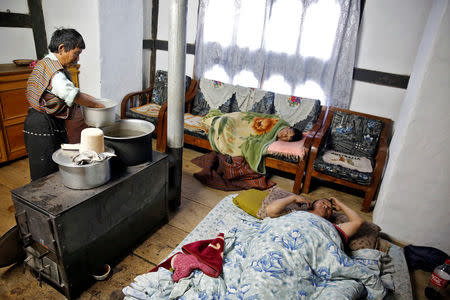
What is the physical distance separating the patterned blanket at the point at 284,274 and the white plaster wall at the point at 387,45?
231 centimetres

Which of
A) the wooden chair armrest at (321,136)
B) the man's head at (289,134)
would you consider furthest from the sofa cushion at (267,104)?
the wooden chair armrest at (321,136)

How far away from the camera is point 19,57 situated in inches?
143

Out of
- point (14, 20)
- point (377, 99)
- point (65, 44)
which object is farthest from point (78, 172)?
point (377, 99)

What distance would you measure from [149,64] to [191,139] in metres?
1.87

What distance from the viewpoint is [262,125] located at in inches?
145

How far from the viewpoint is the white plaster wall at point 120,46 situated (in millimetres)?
3746

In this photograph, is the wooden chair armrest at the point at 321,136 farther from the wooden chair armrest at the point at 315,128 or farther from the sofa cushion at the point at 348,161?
the sofa cushion at the point at 348,161

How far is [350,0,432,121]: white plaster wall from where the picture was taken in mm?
3227

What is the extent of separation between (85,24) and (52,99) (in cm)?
220

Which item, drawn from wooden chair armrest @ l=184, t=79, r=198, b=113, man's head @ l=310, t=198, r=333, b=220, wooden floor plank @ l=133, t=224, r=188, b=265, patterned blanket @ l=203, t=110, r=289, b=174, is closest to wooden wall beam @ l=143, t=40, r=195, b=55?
wooden chair armrest @ l=184, t=79, r=198, b=113

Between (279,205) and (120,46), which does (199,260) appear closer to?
(279,205)

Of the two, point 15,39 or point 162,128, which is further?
point 162,128

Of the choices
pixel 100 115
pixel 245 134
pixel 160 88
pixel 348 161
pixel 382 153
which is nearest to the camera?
pixel 100 115

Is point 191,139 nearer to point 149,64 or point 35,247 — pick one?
point 149,64
